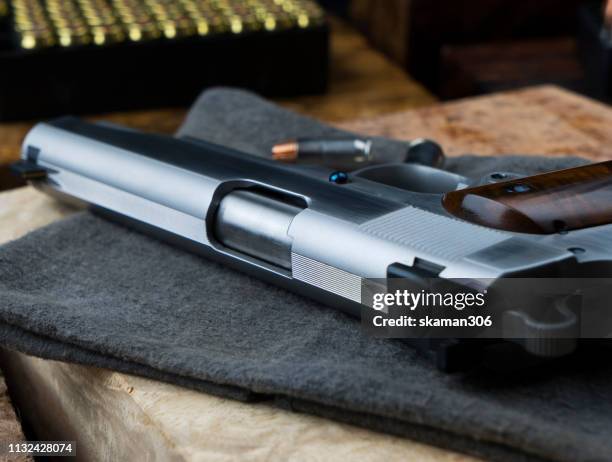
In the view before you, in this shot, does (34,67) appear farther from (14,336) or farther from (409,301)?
(409,301)

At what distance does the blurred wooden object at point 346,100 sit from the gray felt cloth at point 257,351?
1.15 feet

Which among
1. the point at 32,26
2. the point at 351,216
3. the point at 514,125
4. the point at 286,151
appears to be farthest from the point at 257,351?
the point at 32,26

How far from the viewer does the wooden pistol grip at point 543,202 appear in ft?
1.40

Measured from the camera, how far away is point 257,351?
0.44 meters

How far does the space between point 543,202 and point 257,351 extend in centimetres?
15

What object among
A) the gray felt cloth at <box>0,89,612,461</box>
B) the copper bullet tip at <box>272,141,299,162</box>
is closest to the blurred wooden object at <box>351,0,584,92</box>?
the copper bullet tip at <box>272,141,299,162</box>

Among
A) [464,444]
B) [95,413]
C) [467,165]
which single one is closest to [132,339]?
[95,413]

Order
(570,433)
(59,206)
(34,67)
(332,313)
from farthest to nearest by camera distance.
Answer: (34,67) → (59,206) → (332,313) → (570,433)

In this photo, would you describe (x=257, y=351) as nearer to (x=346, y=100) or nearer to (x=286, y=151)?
(x=286, y=151)

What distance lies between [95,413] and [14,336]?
0.06m

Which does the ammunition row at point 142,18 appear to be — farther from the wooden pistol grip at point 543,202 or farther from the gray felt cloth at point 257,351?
the wooden pistol grip at point 543,202

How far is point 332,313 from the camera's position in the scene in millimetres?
473

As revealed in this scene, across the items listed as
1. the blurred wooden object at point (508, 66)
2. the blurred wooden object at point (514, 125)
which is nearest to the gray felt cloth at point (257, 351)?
the blurred wooden object at point (514, 125)

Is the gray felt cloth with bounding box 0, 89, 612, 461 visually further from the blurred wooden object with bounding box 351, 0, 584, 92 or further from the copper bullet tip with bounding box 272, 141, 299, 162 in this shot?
the blurred wooden object with bounding box 351, 0, 584, 92
